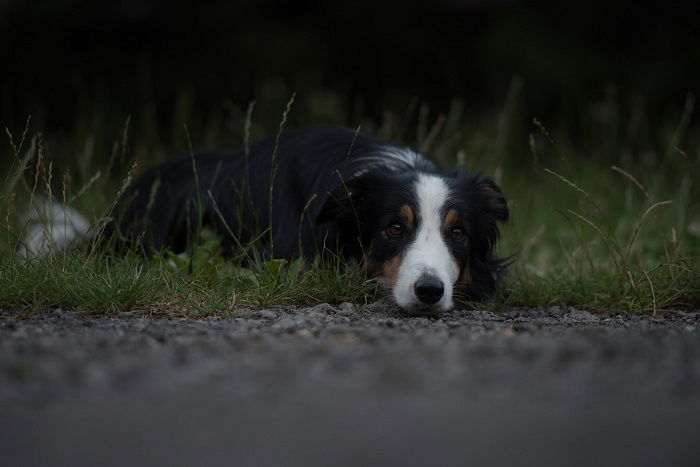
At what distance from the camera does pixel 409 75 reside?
9500mm

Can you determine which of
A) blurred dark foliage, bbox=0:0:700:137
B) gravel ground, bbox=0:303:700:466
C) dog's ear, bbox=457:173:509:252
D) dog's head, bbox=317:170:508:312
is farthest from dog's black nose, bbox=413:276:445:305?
blurred dark foliage, bbox=0:0:700:137

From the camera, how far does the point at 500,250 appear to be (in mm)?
4621

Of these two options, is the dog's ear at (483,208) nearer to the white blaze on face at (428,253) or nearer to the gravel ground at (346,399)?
the white blaze on face at (428,253)

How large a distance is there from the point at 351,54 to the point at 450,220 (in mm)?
5937

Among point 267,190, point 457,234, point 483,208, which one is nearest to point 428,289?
point 457,234

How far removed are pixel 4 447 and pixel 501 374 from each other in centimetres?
118

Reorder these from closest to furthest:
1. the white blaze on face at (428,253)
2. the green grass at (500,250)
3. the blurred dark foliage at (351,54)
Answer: the green grass at (500,250), the white blaze on face at (428,253), the blurred dark foliage at (351,54)

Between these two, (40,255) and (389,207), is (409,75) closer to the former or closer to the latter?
(389,207)

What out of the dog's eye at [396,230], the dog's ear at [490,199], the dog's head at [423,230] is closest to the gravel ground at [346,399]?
the dog's head at [423,230]

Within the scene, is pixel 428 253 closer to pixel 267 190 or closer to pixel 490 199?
pixel 490 199

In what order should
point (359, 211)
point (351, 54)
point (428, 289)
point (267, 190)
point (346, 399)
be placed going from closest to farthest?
1. point (346, 399)
2. point (428, 289)
3. point (359, 211)
4. point (267, 190)
5. point (351, 54)

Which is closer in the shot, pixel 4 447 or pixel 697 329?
pixel 4 447

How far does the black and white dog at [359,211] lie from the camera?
378 cm

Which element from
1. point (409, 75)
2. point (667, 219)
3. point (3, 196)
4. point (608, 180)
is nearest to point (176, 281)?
point (3, 196)
